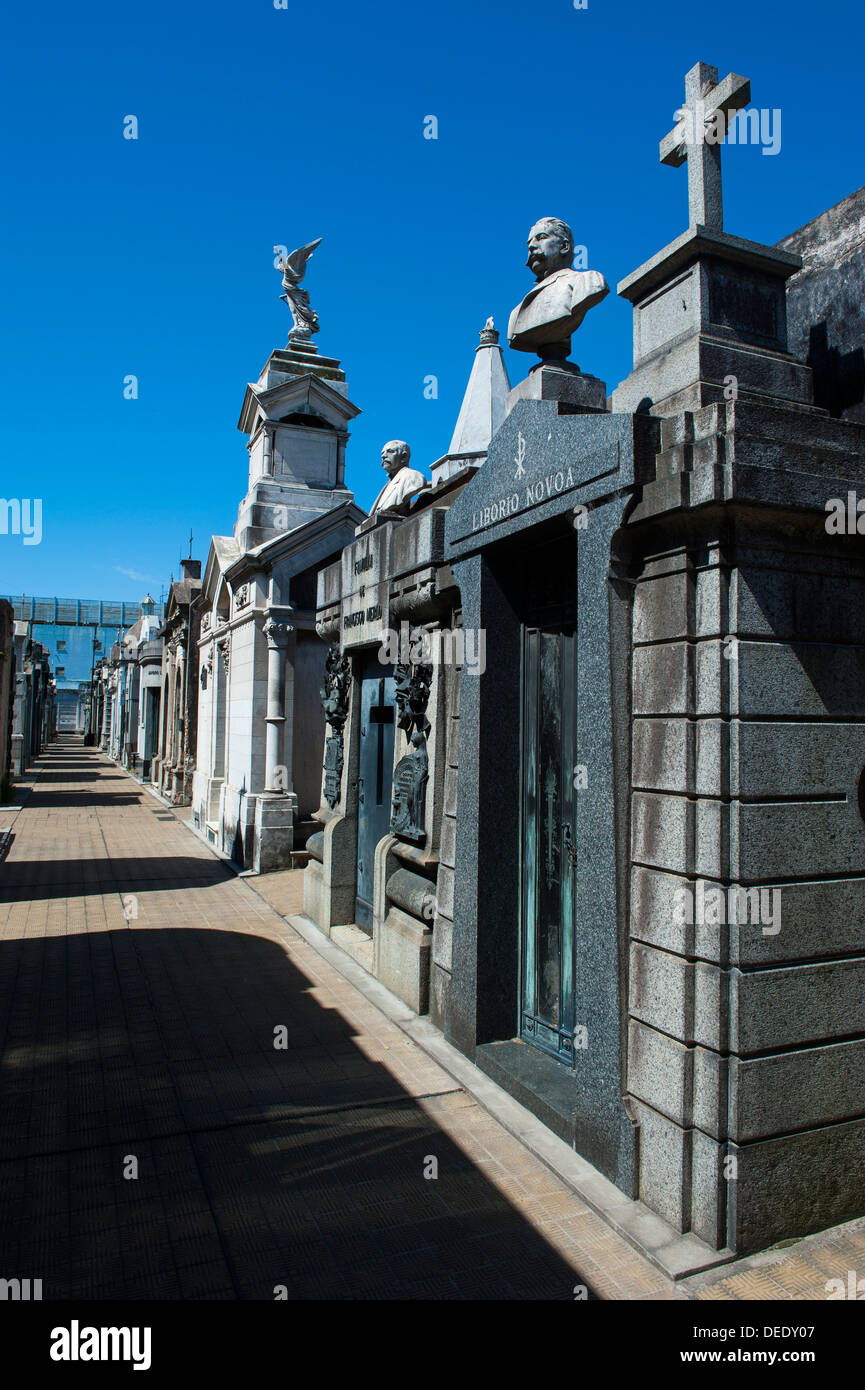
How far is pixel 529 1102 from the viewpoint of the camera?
183 inches

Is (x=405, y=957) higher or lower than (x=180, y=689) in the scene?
lower

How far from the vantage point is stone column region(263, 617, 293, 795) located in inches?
471

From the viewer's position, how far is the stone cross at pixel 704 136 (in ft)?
Answer: 13.2

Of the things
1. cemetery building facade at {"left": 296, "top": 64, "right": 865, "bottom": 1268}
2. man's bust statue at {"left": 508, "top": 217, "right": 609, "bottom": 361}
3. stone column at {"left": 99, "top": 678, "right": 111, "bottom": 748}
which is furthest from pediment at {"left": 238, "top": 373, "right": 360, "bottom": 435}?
stone column at {"left": 99, "top": 678, "right": 111, "bottom": 748}

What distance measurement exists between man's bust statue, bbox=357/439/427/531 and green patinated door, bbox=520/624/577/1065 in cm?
281

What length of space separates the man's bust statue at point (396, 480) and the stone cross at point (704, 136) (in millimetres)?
3831

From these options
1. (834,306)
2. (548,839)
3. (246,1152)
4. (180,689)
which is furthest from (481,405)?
(180,689)

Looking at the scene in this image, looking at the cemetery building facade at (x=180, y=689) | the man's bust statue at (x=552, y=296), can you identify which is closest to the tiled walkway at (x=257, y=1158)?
the man's bust statue at (x=552, y=296)

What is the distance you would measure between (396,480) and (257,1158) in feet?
19.0

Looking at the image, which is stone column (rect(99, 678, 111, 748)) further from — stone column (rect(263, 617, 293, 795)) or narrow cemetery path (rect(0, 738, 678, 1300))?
narrow cemetery path (rect(0, 738, 678, 1300))

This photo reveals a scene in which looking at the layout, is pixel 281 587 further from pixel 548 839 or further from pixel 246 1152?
pixel 246 1152

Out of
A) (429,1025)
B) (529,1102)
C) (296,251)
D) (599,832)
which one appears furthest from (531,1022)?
(296,251)

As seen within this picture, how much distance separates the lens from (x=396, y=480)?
26.0 ft
